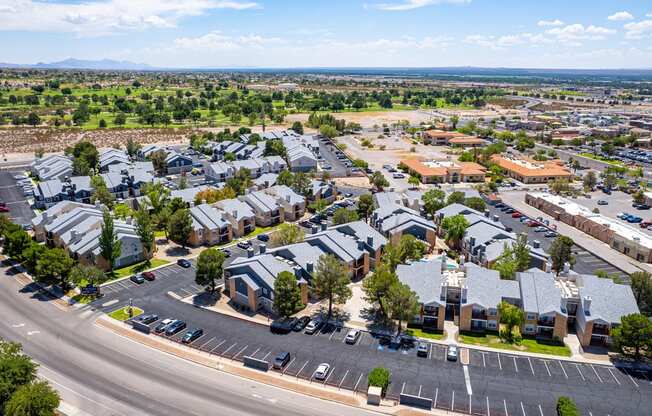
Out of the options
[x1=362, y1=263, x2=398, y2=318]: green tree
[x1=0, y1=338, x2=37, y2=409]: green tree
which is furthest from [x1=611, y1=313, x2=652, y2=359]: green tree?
[x1=0, y1=338, x2=37, y2=409]: green tree

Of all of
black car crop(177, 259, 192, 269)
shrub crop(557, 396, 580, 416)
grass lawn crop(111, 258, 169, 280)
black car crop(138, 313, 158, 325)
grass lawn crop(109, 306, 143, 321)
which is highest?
A: shrub crop(557, 396, 580, 416)

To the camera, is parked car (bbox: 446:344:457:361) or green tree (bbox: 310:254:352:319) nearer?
parked car (bbox: 446:344:457:361)

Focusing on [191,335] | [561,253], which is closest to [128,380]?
[191,335]

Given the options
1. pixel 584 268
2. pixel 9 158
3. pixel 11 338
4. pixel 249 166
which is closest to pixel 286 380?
pixel 11 338

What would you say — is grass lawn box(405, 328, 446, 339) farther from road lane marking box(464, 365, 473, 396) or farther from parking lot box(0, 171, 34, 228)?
parking lot box(0, 171, 34, 228)

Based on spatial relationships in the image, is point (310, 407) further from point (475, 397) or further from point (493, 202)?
point (493, 202)

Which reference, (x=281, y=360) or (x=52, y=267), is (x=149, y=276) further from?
(x=281, y=360)
